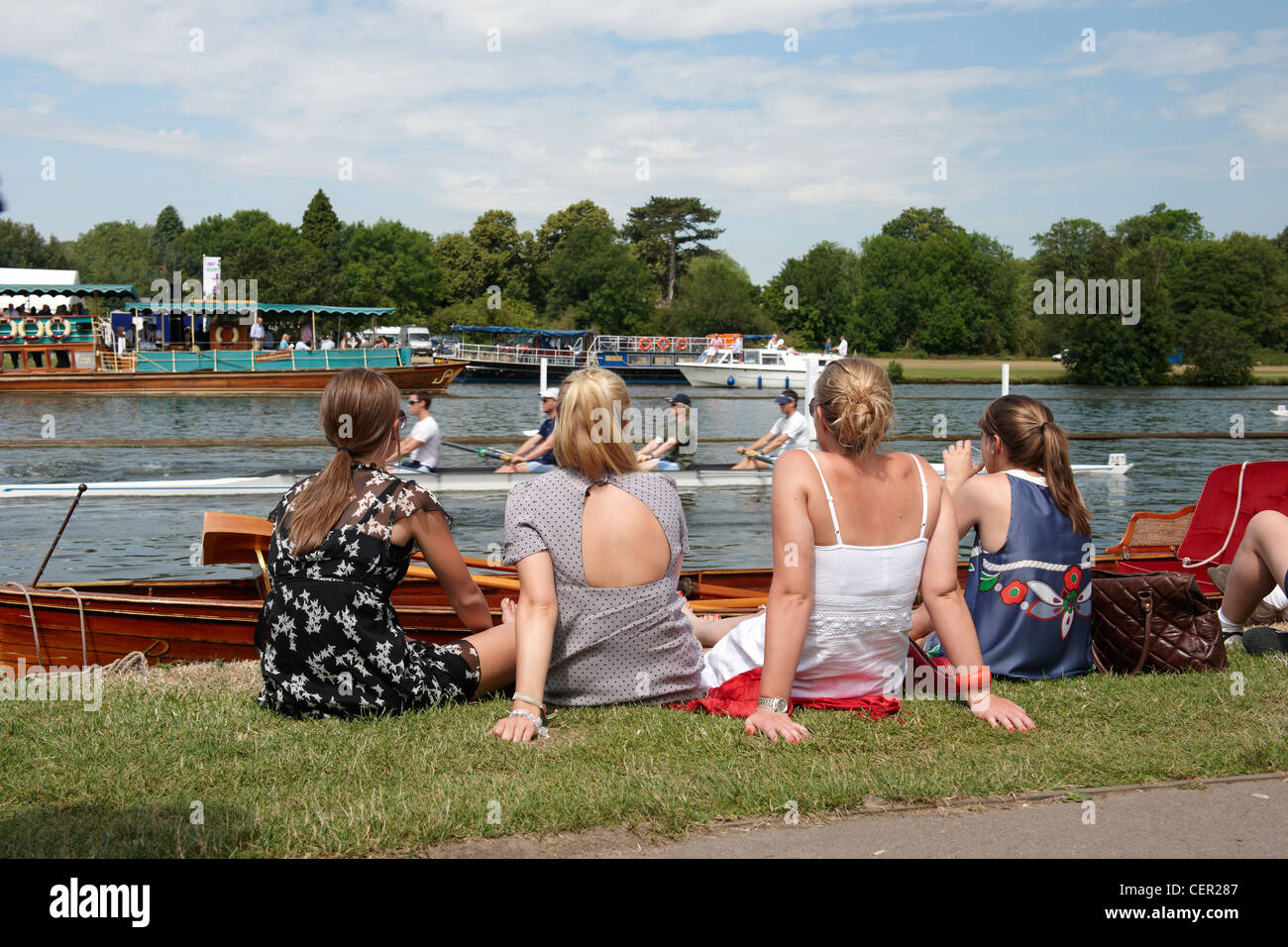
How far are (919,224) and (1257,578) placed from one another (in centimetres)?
14027

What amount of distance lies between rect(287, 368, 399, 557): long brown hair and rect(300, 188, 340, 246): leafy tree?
370 feet

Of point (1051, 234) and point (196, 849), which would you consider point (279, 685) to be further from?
point (1051, 234)

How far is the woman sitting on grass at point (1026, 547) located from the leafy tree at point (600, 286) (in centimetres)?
8601

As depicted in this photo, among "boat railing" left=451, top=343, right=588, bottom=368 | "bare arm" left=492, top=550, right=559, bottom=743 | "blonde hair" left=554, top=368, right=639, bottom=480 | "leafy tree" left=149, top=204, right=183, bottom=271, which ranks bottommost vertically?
"bare arm" left=492, top=550, right=559, bottom=743

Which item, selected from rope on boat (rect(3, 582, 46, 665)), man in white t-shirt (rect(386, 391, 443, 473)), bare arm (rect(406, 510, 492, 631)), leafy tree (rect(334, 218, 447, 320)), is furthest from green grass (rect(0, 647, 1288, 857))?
leafy tree (rect(334, 218, 447, 320))

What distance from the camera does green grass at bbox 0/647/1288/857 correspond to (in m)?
3.64

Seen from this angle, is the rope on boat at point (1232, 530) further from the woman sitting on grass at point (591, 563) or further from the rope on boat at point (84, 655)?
the rope on boat at point (84, 655)

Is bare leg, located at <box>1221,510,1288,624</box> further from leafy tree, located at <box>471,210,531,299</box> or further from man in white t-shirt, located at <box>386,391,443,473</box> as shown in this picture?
leafy tree, located at <box>471,210,531,299</box>

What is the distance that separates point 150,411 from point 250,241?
3193 inches

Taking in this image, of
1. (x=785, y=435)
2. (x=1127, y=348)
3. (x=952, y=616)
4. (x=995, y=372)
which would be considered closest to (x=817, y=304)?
(x=995, y=372)

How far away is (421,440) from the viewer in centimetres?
1634

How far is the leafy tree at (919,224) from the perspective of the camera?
453ft

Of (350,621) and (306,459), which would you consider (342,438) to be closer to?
(350,621)

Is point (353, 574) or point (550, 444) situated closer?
point (353, 574)
